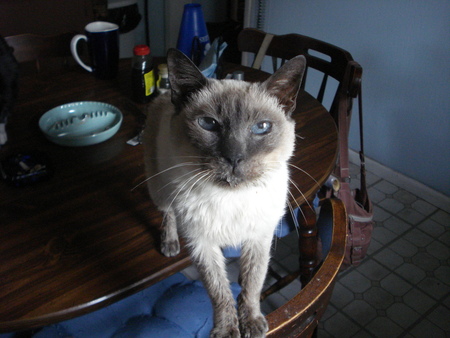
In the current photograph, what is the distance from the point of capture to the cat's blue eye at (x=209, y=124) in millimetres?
832

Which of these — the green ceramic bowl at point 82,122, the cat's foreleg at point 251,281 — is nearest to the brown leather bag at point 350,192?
the cat's foreleg at point 251,281

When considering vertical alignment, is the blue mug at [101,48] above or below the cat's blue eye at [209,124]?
below

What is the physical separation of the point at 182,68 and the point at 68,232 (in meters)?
0.49

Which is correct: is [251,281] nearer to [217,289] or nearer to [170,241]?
[217,289]

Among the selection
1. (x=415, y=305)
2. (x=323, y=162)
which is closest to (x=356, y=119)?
(x=415, y=305)

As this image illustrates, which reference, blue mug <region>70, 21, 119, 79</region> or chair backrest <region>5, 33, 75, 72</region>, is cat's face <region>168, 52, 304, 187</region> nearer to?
blue mug <region>70, 21, 119, 79</region>

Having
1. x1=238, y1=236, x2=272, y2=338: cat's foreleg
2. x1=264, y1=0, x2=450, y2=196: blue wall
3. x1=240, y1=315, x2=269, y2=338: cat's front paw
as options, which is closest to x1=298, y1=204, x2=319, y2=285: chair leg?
x1=238, y1=236, x2=272, y2=338: cat's foreleg

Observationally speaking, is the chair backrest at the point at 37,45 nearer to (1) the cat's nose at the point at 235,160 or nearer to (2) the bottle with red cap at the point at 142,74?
(2) the bottle with red cap at the point at 142,74

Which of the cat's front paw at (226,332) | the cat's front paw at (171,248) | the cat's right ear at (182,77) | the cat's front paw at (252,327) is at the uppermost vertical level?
the cat's right ear at (182,77)

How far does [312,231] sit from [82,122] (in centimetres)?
87

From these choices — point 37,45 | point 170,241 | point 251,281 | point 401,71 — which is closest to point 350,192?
point 251,281

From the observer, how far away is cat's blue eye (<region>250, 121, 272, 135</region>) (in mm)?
821

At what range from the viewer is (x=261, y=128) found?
0.83 meters

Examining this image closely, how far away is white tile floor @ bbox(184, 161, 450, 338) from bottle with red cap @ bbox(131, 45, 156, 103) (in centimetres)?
97
